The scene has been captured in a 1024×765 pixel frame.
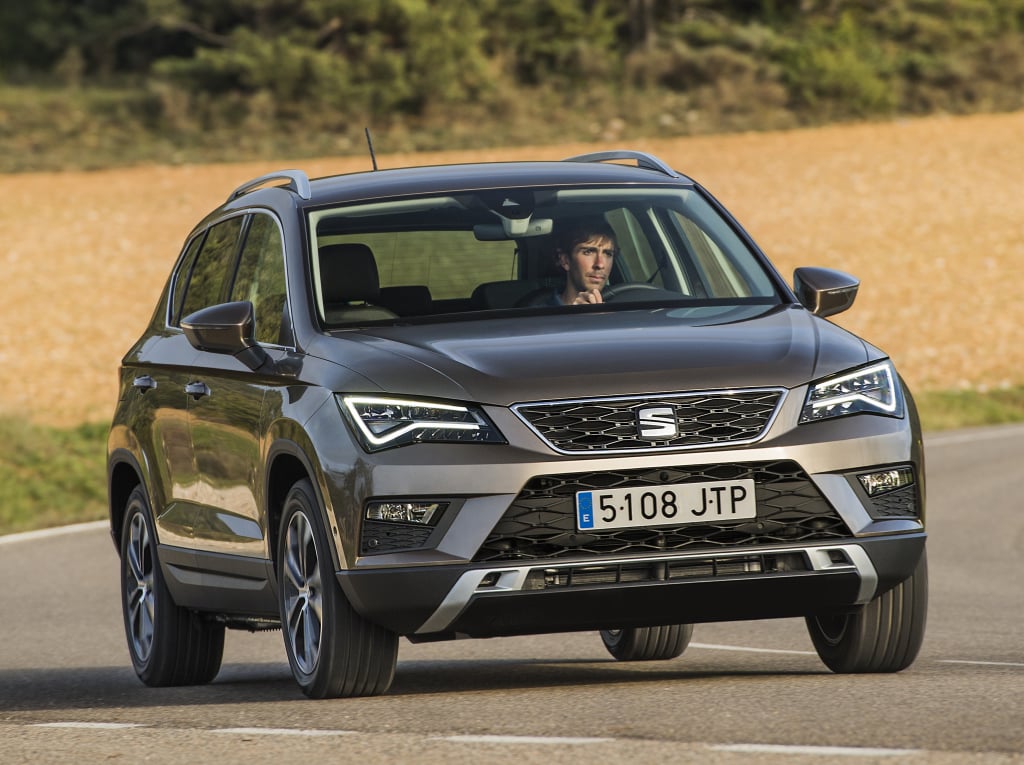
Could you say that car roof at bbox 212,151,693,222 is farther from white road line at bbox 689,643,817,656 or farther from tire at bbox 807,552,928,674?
white road line at bbox 689,643,817,656

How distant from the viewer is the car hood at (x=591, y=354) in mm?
6816

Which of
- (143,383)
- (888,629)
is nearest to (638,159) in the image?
(143,383)

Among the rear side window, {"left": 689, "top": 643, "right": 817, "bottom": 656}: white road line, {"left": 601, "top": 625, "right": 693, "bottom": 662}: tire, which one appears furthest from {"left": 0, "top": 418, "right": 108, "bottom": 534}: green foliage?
{"left": 601, "top": 625, "right": 693, "bottom": 662}: tire

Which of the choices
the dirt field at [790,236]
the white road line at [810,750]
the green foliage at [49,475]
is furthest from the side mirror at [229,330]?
the dirt field at [790,236]

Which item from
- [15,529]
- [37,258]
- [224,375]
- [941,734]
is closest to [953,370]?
[15,529]

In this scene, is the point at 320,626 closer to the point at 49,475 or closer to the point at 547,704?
the point at 547,704

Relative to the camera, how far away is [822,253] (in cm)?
3862

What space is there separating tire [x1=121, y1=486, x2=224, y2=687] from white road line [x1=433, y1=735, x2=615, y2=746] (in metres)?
3.05

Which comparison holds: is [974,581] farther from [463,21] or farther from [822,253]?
[463,21]

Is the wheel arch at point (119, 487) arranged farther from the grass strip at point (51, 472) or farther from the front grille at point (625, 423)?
the grass strip at point (51, 472)

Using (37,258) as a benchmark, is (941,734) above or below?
above

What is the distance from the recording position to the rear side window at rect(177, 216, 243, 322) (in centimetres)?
894

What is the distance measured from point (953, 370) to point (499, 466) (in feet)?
73.9

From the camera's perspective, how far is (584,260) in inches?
316
